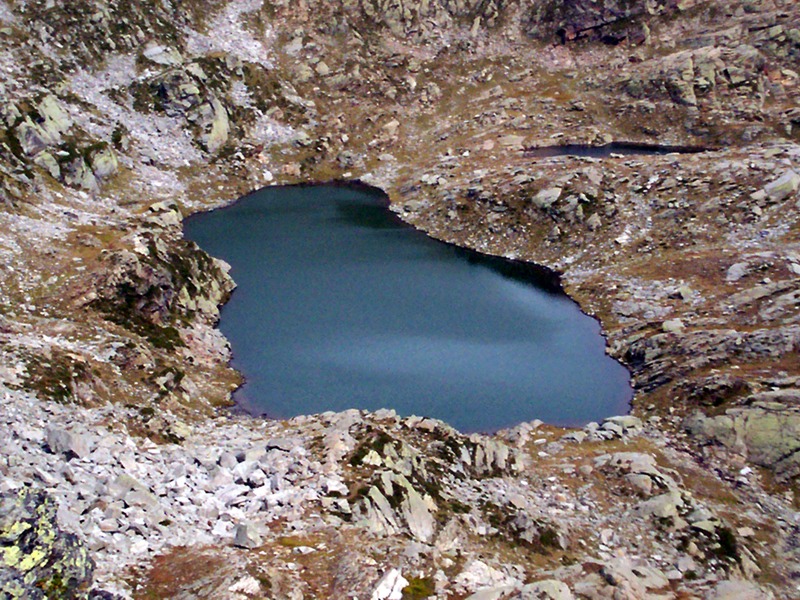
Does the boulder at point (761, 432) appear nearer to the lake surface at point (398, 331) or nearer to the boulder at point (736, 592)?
the lake surface at point (398, 331)

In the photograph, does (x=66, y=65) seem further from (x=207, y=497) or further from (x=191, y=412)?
(x=207, y=497)

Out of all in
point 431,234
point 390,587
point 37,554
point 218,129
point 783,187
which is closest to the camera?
point 37,554

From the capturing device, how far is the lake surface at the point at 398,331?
43125 millimetres

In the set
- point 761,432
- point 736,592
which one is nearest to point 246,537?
point 736,592

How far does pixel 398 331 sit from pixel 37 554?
3636cm

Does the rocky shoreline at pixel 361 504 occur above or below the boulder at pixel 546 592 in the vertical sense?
below

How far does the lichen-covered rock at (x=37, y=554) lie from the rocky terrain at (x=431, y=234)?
0.08m

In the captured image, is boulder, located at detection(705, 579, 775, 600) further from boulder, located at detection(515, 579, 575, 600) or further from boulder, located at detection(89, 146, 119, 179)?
boulder, located at detection(89, 146, 119, 179)

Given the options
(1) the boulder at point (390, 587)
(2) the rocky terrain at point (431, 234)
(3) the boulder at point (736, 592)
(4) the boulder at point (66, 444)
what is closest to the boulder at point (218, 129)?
(2) the rocky terrain at point (431, 234)

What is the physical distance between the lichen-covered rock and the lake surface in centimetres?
2310

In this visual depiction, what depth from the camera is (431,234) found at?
245 feet

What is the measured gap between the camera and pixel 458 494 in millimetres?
29531

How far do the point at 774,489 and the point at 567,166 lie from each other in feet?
163

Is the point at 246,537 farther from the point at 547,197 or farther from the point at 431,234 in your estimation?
the point at 547,197
